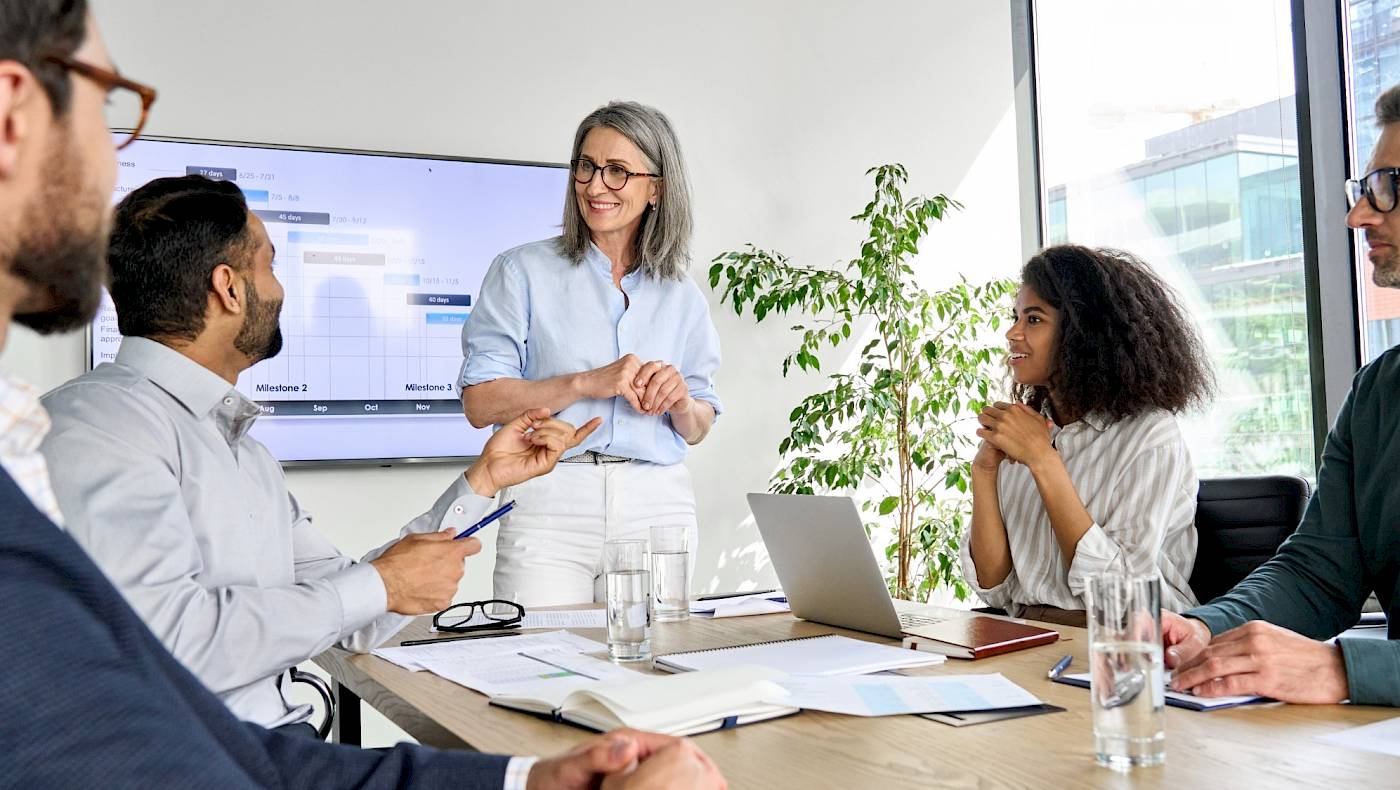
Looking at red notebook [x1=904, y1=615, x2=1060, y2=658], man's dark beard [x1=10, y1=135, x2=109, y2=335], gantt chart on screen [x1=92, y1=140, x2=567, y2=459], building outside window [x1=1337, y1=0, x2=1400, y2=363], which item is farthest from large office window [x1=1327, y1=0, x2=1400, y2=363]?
man's dark beard [x1=10, y1=135, x2=109, y2=335]

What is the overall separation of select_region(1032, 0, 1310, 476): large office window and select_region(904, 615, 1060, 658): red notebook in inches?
94.9

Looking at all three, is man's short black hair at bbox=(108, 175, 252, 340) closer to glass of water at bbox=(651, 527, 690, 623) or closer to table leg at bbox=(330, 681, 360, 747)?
table leg at bbox=(330, 681, 360, 747)

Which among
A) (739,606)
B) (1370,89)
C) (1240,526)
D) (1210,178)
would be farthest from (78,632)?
(1210,178)

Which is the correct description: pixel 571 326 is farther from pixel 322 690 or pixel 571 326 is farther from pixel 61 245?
pixel 61 245

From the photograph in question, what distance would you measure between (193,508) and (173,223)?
1.46 ft

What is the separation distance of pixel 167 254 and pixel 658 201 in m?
1.21

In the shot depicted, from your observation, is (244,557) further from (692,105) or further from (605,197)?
(692,105)

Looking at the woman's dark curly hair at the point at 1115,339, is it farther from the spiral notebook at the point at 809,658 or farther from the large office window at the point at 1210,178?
the large office window at the point at 1210,178

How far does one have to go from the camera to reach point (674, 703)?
123cm

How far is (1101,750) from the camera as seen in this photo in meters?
1.11

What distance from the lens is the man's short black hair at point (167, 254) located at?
69.1 inches

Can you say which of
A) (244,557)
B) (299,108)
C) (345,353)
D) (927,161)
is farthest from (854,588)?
(927,161)

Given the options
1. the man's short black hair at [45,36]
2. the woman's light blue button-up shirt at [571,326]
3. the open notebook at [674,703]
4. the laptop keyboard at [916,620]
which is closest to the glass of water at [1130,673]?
the open notebook at [674,703]

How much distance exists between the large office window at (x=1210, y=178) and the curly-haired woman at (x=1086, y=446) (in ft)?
4.91
